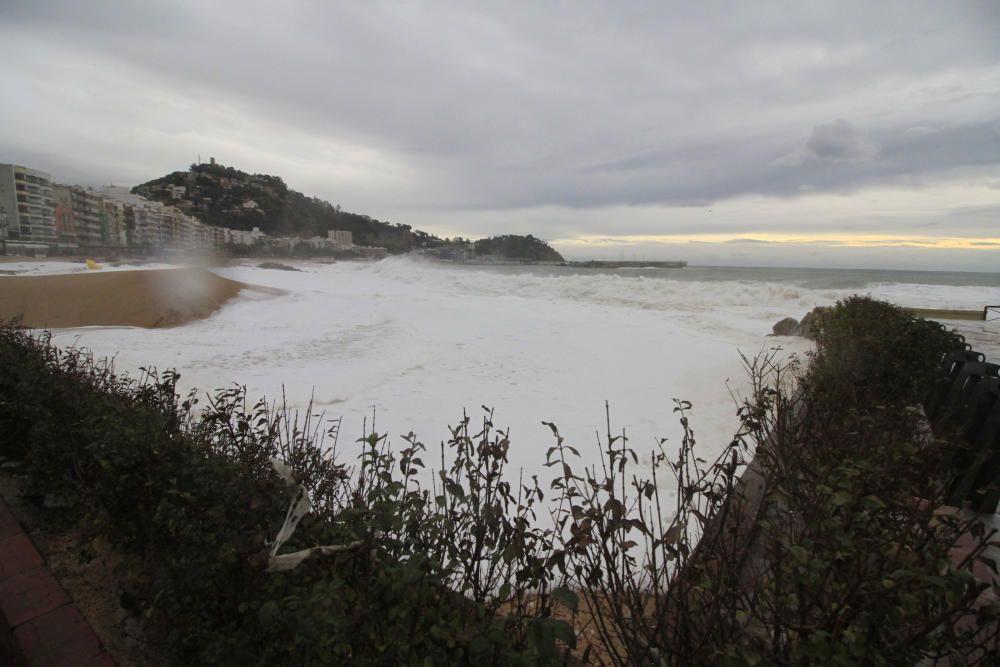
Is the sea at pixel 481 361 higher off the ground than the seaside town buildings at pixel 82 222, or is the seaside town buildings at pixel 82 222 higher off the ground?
the seaside town buildings at pixel 82 222

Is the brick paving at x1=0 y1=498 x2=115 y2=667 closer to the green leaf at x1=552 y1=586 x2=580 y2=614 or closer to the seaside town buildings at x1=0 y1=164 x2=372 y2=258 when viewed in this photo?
the green leaf at x1=552 y1=586 x2=580 y2=614

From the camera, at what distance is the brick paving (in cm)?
171

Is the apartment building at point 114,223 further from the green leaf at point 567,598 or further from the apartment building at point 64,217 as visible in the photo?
the green leaf at point 567,598

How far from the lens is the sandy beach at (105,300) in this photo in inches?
445

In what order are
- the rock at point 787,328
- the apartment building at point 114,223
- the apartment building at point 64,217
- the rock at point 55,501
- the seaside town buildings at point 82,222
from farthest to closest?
the apartment building at point 114,223, the apartment building at point 64,217, the seaside town buildings at point 82,222, the rock at point 787,328, the rock at point 55,501

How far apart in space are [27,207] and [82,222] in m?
5.65

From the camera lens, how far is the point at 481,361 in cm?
926

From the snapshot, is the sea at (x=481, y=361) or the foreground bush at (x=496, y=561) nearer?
the foreground bush at (x=496, y=561)

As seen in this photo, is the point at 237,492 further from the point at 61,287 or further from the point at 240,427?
the point at 61,287

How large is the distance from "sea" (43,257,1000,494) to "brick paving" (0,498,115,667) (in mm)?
1292

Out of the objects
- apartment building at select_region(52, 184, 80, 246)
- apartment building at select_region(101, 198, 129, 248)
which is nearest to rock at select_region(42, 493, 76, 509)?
apartment building at select_region(52, 184, 80, 246)

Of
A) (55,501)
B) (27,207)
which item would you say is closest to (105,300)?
(55,501)

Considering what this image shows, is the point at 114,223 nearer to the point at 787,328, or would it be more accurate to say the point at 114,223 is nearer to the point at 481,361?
the point at 481,361

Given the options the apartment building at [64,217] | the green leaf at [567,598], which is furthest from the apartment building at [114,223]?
the green leaf at [567,598]
